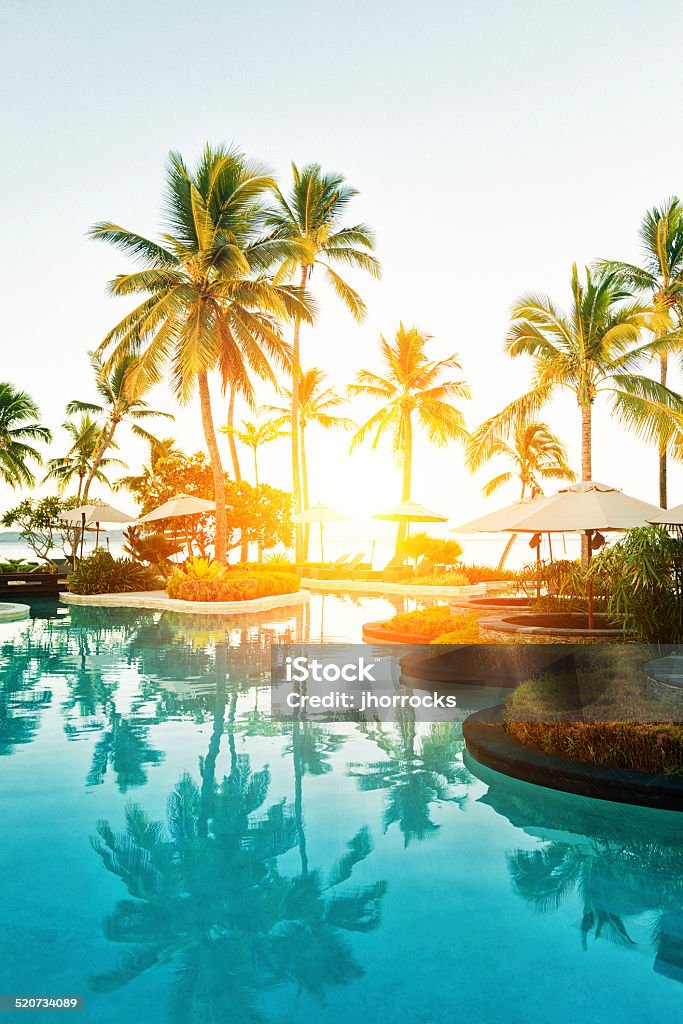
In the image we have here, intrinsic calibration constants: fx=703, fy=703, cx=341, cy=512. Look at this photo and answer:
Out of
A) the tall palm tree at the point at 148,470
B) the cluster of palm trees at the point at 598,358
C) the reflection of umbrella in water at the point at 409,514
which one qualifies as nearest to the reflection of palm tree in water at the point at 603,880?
the cluster of palm trees at the point at 598,358

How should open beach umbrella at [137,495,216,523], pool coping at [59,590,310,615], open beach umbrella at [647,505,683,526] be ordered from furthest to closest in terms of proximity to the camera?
1. open beach umbrella at [137,495,216,523]
2. pool coping at [59,590,310,615]
3. open beach umbrella at [647,505,683,526]

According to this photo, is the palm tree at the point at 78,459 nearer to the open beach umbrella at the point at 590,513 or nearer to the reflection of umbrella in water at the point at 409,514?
the reflection of umbrella in water at the point at 409,514

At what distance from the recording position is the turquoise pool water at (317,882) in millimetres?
3107

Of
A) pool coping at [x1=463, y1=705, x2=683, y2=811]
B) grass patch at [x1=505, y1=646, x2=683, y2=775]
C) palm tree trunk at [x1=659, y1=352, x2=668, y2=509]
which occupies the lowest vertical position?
pool coping at [x1=463, y1=705, x2=683, y2=811]

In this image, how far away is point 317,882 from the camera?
13.7ft

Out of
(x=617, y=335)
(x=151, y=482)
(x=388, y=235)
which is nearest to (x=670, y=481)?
(x=617, y=335)

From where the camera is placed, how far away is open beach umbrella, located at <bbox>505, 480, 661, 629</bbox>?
31.4ft

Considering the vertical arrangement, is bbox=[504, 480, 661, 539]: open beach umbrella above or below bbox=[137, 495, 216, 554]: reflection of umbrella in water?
below

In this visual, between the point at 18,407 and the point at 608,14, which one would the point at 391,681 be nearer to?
the point at 608,14

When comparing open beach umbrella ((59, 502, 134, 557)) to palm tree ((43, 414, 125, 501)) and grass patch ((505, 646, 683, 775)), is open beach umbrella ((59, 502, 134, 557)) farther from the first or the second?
grass patch ((505, 646, 683, 775))

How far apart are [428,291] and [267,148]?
845 cm

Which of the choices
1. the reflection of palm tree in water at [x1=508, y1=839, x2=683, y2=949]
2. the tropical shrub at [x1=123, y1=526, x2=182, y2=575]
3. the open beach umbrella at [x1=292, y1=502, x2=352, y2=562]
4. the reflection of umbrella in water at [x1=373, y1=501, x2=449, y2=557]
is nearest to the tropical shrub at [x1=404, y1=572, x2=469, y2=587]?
the reflection of umbrella in water at [x1=373, y1=501, x2=449, y2=557]

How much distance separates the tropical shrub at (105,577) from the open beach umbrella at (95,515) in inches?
125

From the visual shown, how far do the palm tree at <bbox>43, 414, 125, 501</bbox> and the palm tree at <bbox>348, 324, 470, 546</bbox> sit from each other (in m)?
12.7
